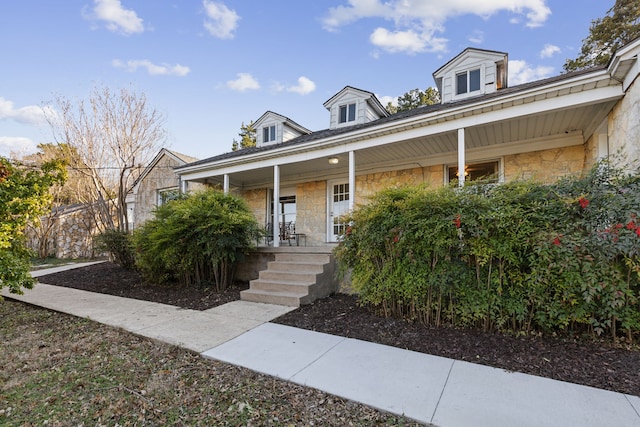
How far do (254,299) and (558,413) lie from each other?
4.26 m

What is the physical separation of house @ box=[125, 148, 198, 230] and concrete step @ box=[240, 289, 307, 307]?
28.1ft

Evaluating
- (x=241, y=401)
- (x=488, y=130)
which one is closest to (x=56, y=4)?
(x=241, y=401)

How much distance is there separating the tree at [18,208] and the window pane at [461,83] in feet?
28.6

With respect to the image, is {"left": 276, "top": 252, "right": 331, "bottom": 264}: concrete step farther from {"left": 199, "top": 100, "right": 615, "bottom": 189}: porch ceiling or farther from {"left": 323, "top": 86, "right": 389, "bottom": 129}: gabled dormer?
{"left": 323, "top": 86, "right": 389, "bottom": 129}: gabled dormer

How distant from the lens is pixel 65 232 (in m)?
14.8

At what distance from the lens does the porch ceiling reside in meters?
5.27

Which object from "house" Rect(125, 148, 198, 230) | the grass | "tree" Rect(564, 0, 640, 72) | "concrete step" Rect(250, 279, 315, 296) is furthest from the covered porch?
"tree" Rect(564, 0, 640, 72)

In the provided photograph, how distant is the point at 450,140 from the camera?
639cm

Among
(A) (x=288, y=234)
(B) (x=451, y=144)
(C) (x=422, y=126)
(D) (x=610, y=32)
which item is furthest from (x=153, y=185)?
(D) (x=610, y=32)

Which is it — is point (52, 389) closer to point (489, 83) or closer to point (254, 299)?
point (254, 299)

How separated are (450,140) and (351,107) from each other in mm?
3905

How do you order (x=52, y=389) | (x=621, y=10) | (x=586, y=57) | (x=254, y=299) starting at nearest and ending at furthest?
(x=52, y=389) < (x=254, y=299) < (x=621, y=10) < (x=586, y=57)

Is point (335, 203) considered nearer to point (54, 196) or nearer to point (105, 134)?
point (105, 134)

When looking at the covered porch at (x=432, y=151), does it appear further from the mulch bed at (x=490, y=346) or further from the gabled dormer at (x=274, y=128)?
the gabled dormer at (x=274, y=128)
